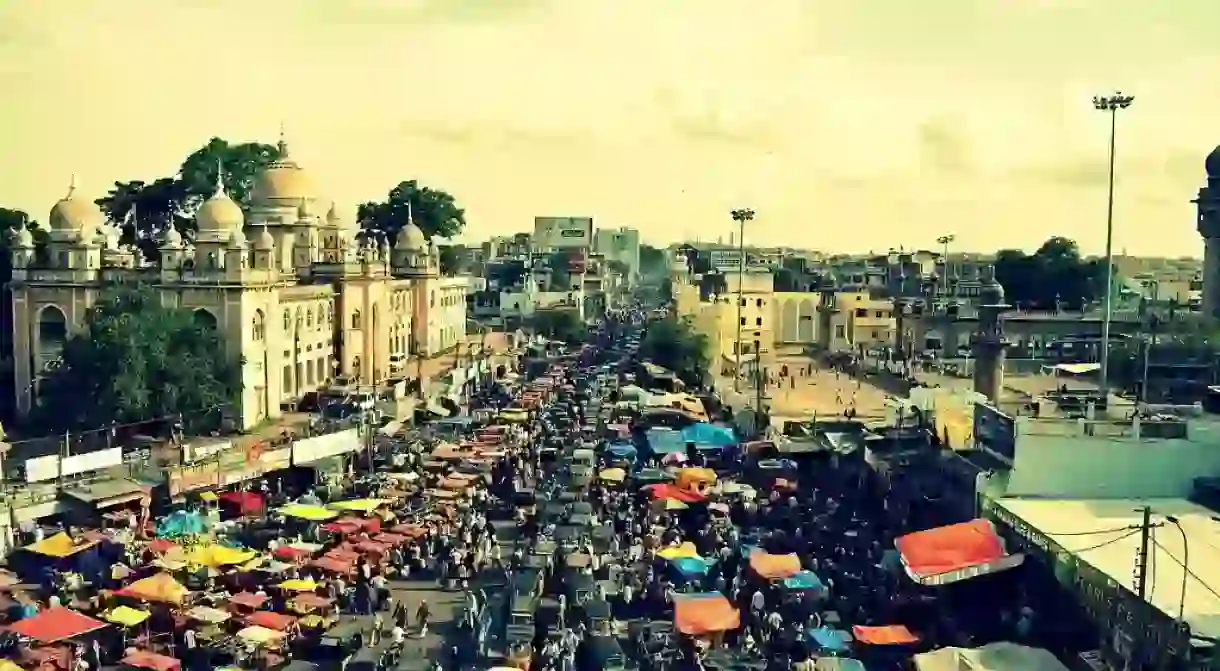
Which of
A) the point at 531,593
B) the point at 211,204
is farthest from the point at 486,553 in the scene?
the point at 211,204

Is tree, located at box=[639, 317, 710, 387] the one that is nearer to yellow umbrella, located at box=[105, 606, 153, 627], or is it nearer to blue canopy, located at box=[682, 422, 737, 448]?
blue canopy, located at box=[682, 422, 737, 448]

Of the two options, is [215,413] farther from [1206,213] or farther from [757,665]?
[1206,213]

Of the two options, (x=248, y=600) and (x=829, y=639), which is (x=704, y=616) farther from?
(x=248, y=600)

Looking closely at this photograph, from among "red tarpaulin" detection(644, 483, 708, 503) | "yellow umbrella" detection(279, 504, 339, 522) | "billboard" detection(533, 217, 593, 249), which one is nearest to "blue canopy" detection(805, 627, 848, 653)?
"red tarpaulin" detection(644, 483, 708, 503)

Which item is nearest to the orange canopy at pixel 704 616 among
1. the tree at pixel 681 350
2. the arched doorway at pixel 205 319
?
the arched doorway at pixel 205 319

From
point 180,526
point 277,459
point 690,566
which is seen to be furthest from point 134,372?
point 690,566

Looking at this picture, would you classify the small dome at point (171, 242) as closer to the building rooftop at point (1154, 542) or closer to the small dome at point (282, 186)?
the small dome at point (282, 186)
